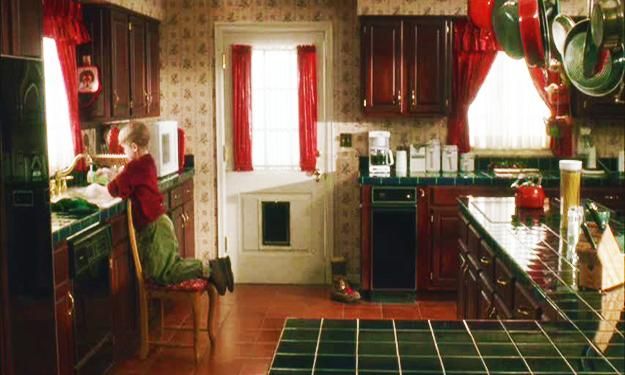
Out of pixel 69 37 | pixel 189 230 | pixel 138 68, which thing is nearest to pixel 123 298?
pixel 69 37

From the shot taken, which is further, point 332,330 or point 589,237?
point 589,237

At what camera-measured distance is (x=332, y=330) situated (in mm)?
2359

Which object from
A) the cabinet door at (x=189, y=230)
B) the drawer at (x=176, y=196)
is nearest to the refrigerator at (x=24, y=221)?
Answer: the drawer at (x=176, y=196)

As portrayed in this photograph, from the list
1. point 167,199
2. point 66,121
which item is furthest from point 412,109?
point 66,121

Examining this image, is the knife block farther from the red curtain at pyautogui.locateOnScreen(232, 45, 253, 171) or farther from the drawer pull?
the red curtain at pyautogui.locateOnScreen(232, 45, 253, 171)

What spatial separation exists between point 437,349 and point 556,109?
16.1 ft

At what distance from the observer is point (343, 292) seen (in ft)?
21.1

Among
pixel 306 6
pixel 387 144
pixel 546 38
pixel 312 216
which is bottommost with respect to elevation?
pixel 312 216

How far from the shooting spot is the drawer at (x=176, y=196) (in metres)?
6.05

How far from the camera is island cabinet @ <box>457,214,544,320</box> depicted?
10.2ft

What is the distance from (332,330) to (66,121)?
11.8 ft

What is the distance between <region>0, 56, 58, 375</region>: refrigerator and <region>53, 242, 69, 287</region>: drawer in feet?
2.14

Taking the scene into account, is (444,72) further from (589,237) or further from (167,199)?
(589,237)

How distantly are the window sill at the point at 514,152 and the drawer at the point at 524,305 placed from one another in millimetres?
3682
